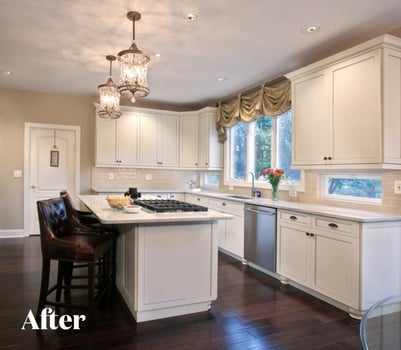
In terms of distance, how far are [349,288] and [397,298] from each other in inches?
37.5

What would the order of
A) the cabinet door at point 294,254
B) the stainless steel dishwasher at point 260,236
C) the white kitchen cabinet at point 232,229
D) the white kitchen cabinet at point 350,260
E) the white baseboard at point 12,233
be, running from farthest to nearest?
1. the white baseboard at point 12,233
2. the white kitchen cabinet at point 232,229
3. the stainless steel dishwasher at point 260,236
4. the cabinet door at point 294,254
5. the white kitchen cabinet at point 350,260

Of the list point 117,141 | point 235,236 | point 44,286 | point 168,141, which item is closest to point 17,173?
point 117,141

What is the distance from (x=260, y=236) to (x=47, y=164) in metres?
4.22

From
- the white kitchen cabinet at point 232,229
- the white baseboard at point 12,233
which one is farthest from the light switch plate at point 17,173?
the white kitchen cabinet at point 232,229

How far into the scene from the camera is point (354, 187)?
3457 mm

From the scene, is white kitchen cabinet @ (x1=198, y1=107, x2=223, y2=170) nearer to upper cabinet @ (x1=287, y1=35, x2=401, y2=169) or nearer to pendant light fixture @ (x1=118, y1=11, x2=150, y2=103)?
upper cabinet @ (x1=287, y1=35, x2=401, y2=169)

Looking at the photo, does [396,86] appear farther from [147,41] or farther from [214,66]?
[147,41]

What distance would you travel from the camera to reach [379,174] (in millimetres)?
3150

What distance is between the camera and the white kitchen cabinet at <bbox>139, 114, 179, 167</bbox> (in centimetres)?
604

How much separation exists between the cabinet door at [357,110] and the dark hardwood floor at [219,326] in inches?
57.9

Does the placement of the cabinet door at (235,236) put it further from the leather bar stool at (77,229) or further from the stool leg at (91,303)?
the stool leg at (91,303)

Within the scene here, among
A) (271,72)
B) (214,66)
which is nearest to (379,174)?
(271,72)

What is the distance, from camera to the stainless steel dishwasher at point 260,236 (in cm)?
366

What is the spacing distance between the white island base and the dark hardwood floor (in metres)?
0.11
